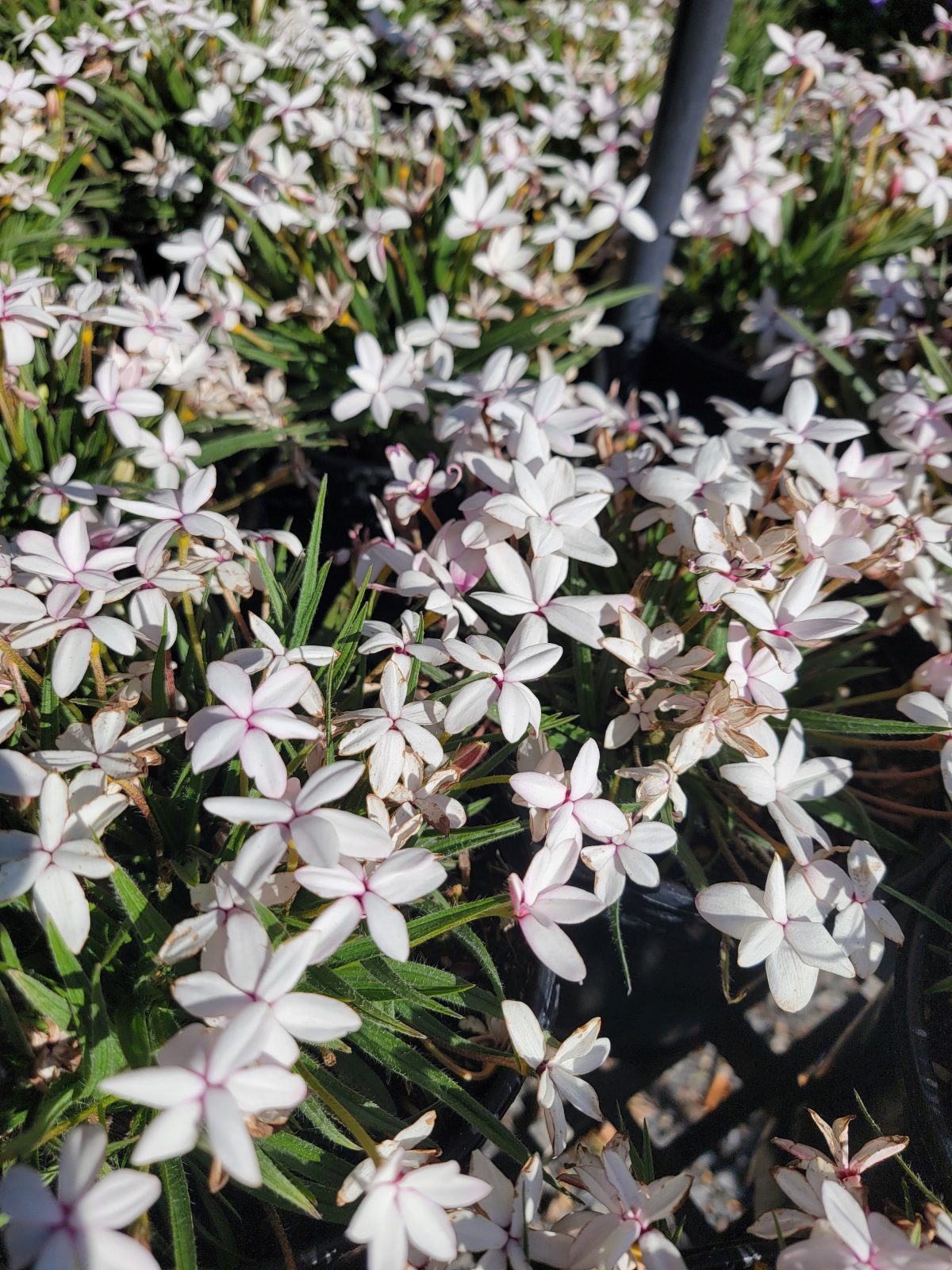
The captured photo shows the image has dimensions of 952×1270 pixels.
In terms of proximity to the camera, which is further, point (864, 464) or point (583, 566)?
point (583, 566)

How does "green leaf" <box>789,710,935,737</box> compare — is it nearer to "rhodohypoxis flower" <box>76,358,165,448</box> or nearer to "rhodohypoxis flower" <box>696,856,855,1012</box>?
"rhodohypoxis flower" <box>696,856,855,1012</box>

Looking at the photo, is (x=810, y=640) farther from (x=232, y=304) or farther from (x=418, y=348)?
(x=232, y=304)

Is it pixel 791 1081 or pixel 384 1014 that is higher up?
pixel 384 1014

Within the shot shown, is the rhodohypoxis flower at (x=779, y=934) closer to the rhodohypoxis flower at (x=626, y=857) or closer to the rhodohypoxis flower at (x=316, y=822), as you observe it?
the rhodohypoxis flower at (x=626, y=857)

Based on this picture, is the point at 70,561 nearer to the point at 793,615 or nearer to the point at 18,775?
the point at 18,775

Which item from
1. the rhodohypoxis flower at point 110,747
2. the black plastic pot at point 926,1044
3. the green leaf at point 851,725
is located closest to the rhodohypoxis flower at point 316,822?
the rhodohypoxis flower at point 110,747

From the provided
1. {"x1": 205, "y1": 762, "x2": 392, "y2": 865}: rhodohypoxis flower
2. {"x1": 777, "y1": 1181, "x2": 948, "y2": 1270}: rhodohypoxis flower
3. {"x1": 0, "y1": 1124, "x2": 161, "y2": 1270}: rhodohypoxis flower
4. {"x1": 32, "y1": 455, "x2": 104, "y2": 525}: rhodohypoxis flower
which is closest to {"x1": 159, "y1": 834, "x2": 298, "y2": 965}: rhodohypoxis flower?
{"x1": 205, "y1": 762, "x2": 392, "y2": 865}: rhodohypoxis flower

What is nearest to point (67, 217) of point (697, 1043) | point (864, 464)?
point (864, 464)

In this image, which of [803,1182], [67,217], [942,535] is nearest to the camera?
[803,1182]
